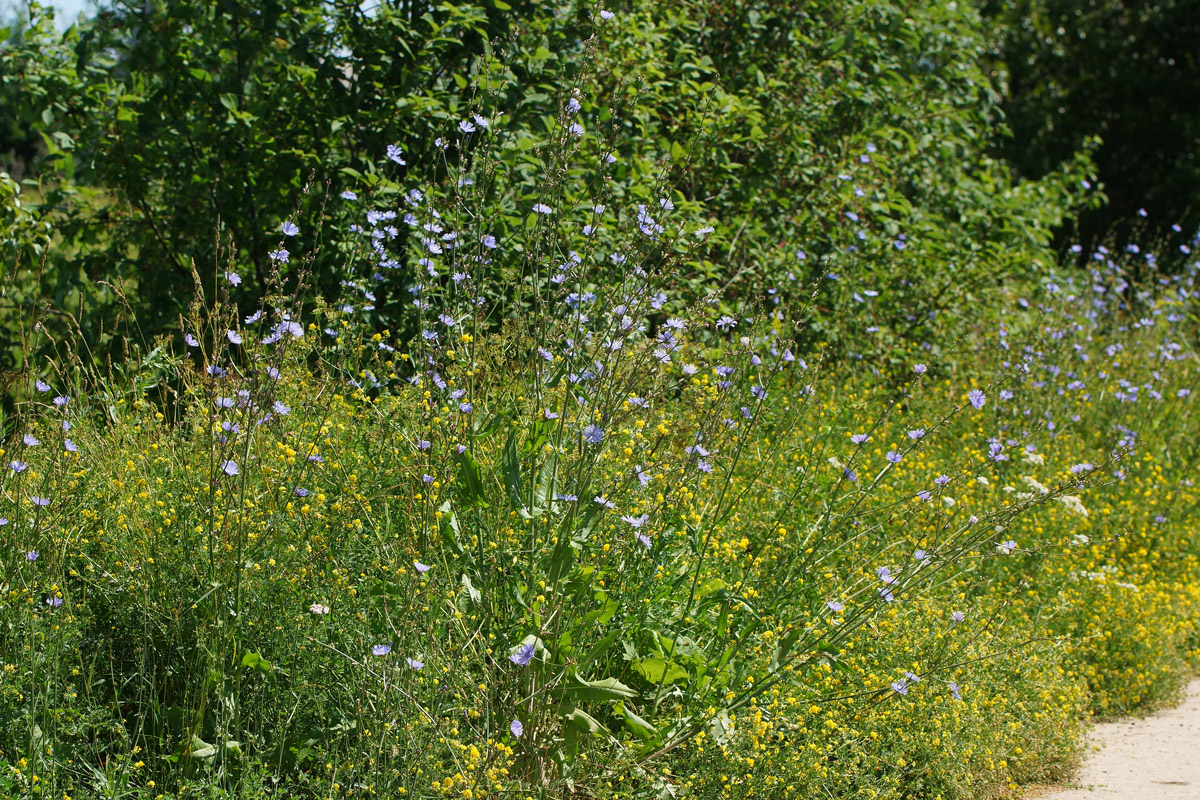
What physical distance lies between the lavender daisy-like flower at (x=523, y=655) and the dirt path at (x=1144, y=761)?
1894 millimetres

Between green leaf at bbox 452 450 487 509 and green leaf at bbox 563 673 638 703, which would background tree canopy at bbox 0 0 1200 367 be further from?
green leaf at bbox 563 673 638 703

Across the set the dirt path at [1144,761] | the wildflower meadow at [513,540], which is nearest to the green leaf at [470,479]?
the wildflower meadow at [513,540]

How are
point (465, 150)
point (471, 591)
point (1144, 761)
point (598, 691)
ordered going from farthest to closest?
point (465, 150), point (1144, 761), point (471, 591), point (598, 691)

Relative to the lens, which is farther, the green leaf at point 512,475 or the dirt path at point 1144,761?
the dirt path at point 1144,761

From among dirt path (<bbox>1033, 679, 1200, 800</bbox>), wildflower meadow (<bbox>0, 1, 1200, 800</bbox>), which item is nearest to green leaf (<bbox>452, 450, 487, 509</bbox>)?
wildflower meadow (<bbox>0, 1, 1200, 800</bbox>)

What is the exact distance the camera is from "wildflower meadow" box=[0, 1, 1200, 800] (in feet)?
8.68

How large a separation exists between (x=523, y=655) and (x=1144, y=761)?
8.00 feet

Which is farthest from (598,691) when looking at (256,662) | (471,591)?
(256,662)

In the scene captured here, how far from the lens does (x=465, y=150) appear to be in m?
3.93

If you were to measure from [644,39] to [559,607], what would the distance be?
380 centimetres

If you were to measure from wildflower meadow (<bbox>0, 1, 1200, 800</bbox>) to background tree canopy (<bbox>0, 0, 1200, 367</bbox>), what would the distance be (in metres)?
0.05

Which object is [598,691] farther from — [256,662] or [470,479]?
[256,662]

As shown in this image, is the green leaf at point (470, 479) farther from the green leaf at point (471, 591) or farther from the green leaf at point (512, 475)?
the green leaf at point (471, 591)

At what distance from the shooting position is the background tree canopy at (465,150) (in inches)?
189
